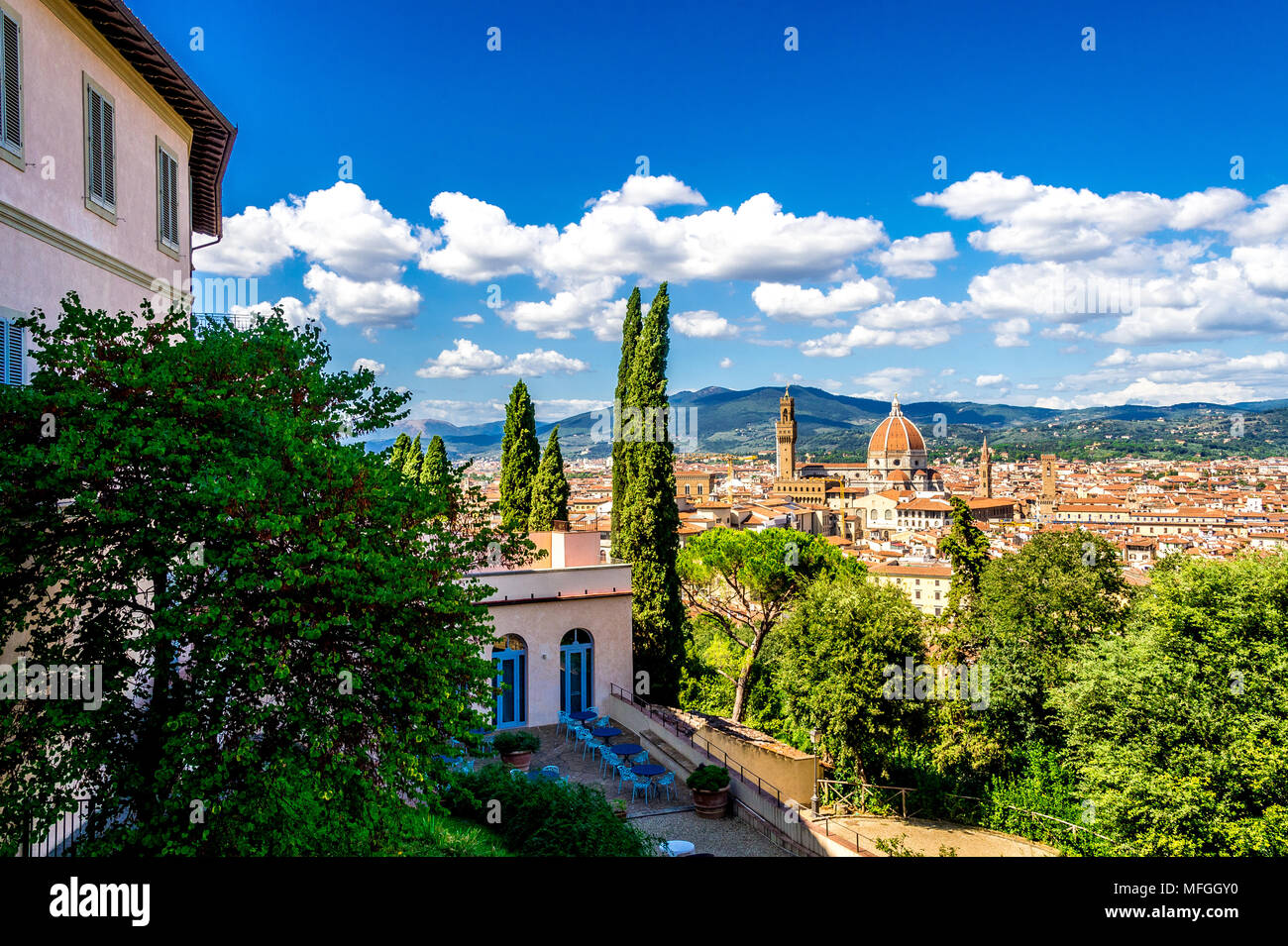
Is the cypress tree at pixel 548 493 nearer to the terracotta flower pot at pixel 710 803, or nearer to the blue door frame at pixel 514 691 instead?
the blue door frame at pixel 514 691

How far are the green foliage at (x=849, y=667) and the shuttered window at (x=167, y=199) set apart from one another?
15.3 meters

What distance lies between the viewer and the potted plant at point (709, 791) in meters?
13.6

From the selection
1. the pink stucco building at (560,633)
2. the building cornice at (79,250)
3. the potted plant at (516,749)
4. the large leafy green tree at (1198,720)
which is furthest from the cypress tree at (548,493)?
the large leafy green tree at (1198,720)

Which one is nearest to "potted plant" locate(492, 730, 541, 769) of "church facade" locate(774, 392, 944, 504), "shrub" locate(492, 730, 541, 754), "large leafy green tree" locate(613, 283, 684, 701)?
"shrub" locate(492, 730, 541, 754)

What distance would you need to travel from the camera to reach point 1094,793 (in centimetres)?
1600

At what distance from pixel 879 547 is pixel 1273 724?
87.8 m

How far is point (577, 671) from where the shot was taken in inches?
730

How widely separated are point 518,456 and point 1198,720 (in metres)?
20.6

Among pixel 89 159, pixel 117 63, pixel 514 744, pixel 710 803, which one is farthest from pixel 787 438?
pixel 89 159

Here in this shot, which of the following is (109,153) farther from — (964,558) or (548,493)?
(964,558)

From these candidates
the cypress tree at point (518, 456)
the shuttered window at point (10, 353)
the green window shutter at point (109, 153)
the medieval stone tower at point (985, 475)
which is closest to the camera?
the shuttered window at point (10, 353)

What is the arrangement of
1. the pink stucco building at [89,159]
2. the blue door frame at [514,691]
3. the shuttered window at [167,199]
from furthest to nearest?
the blue door frame at [514,691] < the shuttered window at [167,199] < the pink stucco building at [89,159]

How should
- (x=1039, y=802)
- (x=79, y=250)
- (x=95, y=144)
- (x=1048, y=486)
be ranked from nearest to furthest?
(x=79, y=250), (x=95, y=144), (x=1039, y=802), (x=1048, y=486)
